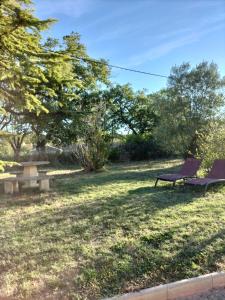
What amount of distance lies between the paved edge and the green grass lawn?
0.60ft

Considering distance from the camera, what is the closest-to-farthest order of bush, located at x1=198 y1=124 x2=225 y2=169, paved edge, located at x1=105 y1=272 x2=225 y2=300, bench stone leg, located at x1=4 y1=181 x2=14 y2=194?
paved edge, located at x1=105 y1=272 x2=225 y2=300 < bench stone leg, located at x1=4 y1=181 x2=14 y2=194 < bush, located at x1=198 y1=124 x2=225 y2=169

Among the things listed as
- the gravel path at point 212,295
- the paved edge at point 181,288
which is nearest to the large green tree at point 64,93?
the paved edge at point 181,288

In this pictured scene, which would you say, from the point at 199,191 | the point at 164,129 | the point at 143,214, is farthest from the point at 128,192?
the point at 164,129

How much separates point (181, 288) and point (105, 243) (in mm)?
1553

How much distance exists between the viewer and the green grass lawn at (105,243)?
3646 mm

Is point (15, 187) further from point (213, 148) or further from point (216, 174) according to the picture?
point (213, 148)

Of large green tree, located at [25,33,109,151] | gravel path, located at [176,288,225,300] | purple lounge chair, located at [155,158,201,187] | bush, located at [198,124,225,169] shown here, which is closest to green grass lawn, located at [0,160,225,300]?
gravel path, located at [176,288,225,300]

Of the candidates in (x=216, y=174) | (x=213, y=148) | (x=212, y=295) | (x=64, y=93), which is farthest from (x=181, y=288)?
(x=64, y=93)

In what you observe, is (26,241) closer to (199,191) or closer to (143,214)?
(143,214)

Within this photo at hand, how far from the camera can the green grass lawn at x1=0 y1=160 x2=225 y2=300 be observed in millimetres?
3646

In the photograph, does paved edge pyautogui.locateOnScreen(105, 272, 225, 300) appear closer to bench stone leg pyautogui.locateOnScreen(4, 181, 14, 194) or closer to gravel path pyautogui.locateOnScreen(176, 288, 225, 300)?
gravel path pyautogui.locateOnScreen(176, 288, 225, 300)

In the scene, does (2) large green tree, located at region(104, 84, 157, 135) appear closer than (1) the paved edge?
No

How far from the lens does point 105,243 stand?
4.77 m

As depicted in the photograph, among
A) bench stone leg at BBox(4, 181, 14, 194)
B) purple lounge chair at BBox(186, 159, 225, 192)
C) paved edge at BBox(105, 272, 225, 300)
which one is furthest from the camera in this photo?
bench stone leg at BBox(4, 181, 14, 194)
